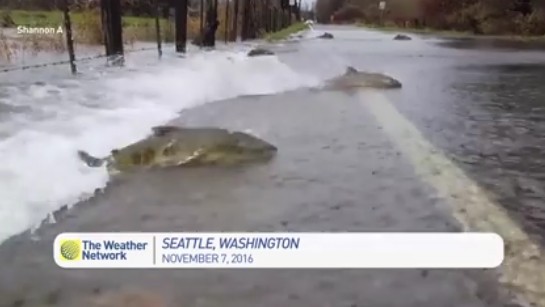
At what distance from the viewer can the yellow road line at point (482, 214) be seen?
48.4 inches

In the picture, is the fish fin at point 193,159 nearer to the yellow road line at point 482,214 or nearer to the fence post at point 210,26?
the yellow road line at point 482,214

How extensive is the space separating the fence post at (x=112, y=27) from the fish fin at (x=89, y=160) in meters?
1.85

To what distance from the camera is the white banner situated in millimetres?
1096

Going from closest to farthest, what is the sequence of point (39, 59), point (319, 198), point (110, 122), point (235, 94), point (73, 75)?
point (319, 198) → point (110, 122) → point (39, 59) → point (73, 75) → point (235, 94)

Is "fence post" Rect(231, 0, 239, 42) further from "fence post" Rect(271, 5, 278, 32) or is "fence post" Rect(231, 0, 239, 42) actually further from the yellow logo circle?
the yellow logo circle

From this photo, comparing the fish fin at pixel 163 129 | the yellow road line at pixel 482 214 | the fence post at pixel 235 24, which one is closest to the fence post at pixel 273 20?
the fence post at pixel 235 24

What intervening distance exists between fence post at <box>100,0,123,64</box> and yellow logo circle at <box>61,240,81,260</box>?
8.25 feet

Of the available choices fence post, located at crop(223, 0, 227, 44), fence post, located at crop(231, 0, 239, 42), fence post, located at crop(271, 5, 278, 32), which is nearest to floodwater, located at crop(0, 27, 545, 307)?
fence post, located at crop(223, 0, 227, 44)

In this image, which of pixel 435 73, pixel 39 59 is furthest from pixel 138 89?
pixel 435 73

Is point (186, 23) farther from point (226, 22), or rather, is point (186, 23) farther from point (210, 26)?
point (226, 22)

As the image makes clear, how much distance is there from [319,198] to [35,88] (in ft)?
3.85

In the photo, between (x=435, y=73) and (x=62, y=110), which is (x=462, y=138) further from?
(x=435, y=73)

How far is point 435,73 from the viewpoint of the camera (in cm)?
576

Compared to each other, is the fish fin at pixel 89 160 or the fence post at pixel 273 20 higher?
the fish fin at pixel 89 160
